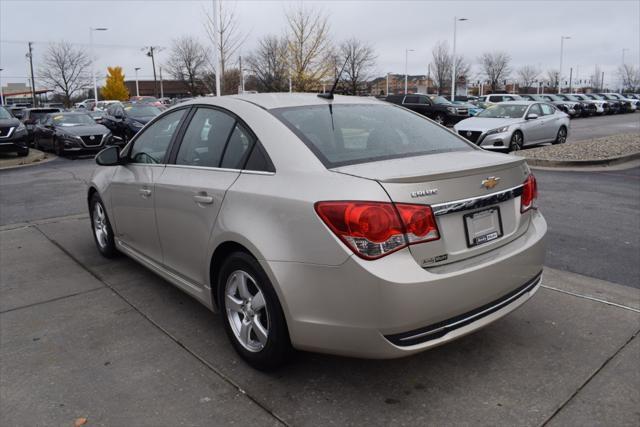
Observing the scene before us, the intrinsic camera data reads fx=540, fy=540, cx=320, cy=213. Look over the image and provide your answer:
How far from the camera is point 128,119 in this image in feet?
64.5

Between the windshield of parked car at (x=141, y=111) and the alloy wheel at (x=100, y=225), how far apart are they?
49.5 ft

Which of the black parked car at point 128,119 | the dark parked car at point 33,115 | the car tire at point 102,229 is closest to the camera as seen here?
the car tire at point 102,229

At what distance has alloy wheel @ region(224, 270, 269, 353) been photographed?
3.12 m

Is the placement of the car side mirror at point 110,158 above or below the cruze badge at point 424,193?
above

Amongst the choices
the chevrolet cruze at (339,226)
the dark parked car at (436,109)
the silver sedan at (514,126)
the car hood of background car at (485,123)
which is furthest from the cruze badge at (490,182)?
the dark parked car at (436,109)

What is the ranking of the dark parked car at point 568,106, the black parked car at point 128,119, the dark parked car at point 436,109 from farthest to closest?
the dark parked car at point 568,106
the dark parked car at point 436,109
the black parked car at point 128,119

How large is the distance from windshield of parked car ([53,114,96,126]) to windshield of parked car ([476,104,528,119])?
13.0 m

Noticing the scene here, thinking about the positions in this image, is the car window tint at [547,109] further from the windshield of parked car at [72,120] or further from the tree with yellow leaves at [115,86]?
the tree with yellow leaves at [115,86]

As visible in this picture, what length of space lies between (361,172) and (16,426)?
220cm

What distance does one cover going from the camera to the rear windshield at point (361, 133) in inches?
124

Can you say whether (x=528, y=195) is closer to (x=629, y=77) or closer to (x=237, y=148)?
(x=237, y=148)

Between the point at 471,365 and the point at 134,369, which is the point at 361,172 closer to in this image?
the point at 471,365

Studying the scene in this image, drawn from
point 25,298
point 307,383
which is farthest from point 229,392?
point 25,298

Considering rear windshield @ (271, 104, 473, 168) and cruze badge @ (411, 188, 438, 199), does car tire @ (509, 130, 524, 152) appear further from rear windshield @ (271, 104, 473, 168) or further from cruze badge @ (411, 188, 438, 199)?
cruze badge @ (411, 188, 438, 199)
